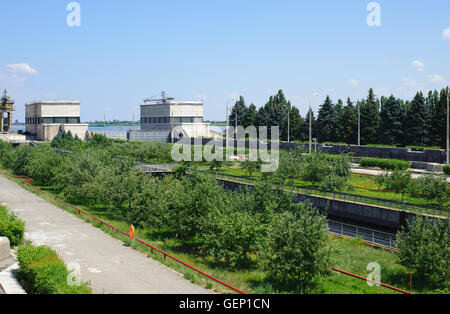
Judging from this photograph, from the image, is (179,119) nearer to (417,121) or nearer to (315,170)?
(417,121)

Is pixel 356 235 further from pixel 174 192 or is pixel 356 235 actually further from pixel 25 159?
pixel 25 159

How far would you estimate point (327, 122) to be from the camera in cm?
7531

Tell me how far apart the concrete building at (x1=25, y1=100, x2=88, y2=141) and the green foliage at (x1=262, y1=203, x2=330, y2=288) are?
101183 mm

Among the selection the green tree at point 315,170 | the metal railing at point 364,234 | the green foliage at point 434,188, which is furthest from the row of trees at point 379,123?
the metal railing at point 364,234

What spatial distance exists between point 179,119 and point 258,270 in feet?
264

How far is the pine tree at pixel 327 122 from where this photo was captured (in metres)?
75.0

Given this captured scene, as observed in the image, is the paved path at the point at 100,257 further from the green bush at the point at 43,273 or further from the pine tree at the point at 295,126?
the pine tree at the point at 295,126

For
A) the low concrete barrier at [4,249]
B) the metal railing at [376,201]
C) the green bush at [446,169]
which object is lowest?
the low concrete barrier at [4,249]

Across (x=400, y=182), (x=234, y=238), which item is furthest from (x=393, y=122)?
(x=234, y=238)

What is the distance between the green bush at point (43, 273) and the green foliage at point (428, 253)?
1352cm

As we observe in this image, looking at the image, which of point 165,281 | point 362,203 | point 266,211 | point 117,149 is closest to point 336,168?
point 362,203

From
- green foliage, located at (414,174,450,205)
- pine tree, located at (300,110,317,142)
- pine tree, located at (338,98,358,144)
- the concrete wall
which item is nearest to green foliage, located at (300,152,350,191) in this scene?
green foliage, located at (414,174,450,205)

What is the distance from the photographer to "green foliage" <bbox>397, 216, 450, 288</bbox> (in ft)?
61.8

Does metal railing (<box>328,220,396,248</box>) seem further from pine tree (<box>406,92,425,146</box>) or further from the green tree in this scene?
pine tree (<box>406,92,425,146</box>)
